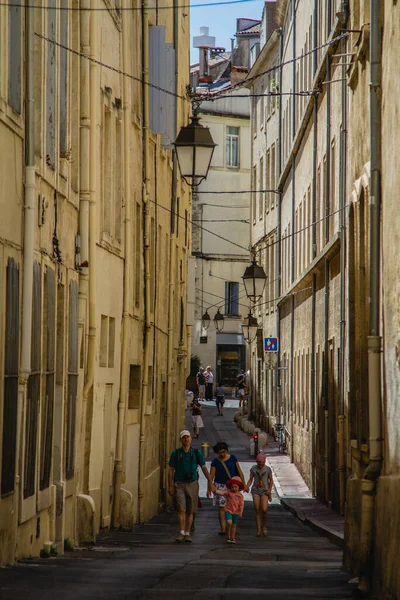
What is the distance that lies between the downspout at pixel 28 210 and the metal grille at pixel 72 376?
3.24 meters

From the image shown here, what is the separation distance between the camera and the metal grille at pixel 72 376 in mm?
15695

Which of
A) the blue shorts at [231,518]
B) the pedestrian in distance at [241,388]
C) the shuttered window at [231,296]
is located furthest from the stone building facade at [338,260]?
the shuttered window at [231,296]

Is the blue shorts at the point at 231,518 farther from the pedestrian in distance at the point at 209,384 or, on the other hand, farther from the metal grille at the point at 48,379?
the pedestrian in distance at the point at 209,384

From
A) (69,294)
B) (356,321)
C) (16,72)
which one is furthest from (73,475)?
(16,72)

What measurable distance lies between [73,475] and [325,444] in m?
11.0

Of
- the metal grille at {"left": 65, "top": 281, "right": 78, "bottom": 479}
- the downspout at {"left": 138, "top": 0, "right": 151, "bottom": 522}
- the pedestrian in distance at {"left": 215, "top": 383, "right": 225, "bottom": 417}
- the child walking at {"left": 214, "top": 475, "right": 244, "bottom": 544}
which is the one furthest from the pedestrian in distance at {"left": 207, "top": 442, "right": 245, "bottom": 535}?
the pedestrian in distance at {"left": 215, "top": 383, "right": 225, "bottom": 417}

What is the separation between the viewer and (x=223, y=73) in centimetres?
7588

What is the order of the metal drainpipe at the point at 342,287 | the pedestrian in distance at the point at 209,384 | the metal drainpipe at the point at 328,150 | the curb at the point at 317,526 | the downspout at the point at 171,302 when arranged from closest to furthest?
1. the curb at the point at 317,526
2. the metal drainpipe at the point at 342,287
3. the metal drainpipe at the point at 328,150
4. the downspout at the point at 171,302
5. the pedestrian in distance at the point at 209,384

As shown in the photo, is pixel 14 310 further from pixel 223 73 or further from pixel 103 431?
pixel 223 73

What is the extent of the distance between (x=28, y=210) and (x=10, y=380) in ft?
5.71

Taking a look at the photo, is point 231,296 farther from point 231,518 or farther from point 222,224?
point 231,518

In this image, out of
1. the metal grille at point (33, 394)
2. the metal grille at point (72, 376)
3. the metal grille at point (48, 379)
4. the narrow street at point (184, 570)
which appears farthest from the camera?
the metal grille at point (72, 376)

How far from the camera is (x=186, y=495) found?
58.7 feet

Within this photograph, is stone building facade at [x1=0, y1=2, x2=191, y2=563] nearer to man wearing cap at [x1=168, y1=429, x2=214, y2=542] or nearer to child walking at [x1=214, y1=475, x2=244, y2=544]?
man wearing cap at [x1=168, y1=429, x2=214, y2=542]
